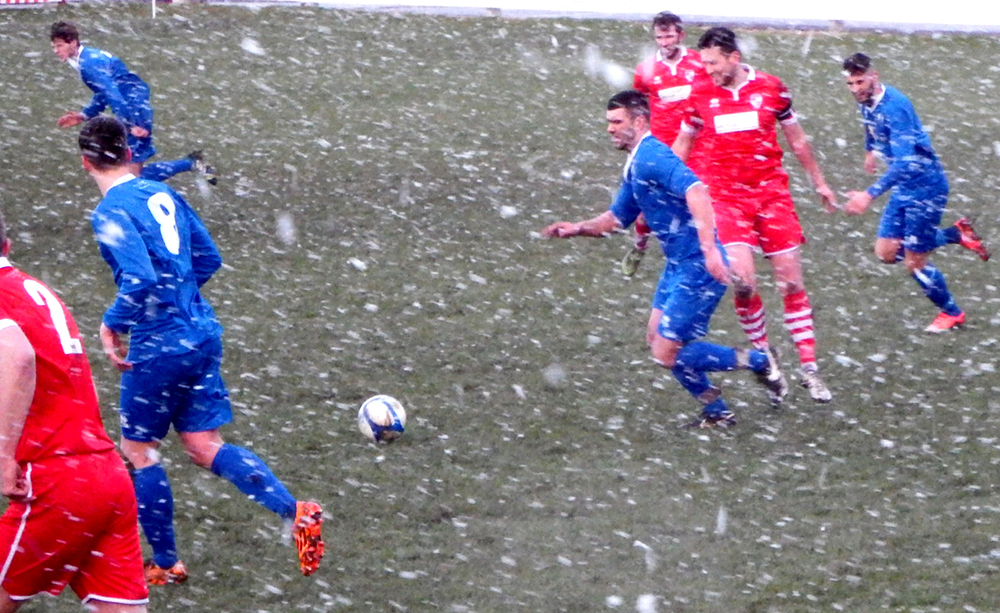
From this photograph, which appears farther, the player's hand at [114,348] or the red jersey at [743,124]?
the red jersey at [743,124]

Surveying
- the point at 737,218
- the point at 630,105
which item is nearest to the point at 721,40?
the point at 737,218

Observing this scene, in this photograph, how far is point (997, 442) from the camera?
696 centimetres

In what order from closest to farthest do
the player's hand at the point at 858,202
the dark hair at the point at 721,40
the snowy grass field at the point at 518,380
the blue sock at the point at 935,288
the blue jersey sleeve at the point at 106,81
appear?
the snowy grass field at the point at 518,380 → the dark hair at the point at 721,40 → the player's hand at the point at 858,202 → the blue sock at the point at 935,288 → the blue jersey sleeve at the point at 106,81

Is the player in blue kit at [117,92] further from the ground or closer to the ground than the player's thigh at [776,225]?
closer to the ground

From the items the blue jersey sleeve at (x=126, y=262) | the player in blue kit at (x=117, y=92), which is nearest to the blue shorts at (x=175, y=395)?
the blue jersey sleeve at (x=126, y=262)

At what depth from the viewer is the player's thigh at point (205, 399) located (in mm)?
5414

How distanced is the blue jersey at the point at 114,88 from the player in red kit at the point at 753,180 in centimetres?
581

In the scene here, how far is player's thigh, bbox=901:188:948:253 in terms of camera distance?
28.7ft

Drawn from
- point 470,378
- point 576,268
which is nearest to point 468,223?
point 576,268

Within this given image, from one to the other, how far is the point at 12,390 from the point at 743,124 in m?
4.89

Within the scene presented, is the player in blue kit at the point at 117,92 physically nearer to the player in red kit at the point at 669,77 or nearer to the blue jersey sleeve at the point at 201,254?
the player in red kit at the point at 669,77

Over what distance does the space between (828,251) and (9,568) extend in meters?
8.26

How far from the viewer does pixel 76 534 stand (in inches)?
162

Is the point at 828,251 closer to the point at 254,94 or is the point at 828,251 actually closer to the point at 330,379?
the point at 330,379
